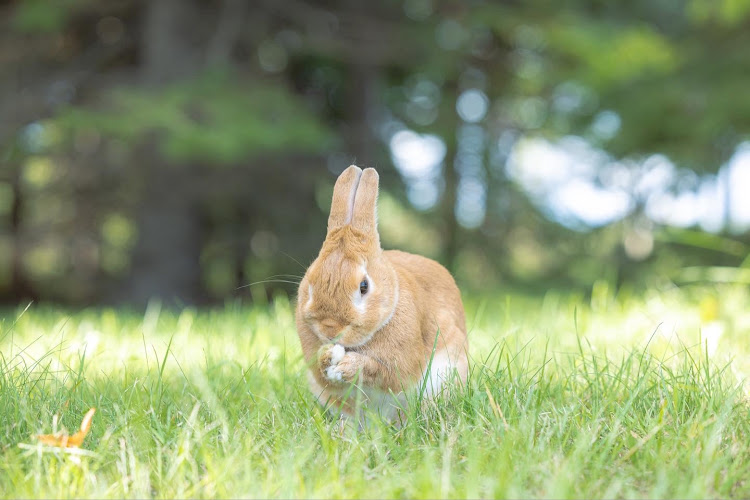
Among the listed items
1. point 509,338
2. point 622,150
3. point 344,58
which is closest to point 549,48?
point 622,150

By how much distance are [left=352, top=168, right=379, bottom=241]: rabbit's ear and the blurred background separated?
12.5ft

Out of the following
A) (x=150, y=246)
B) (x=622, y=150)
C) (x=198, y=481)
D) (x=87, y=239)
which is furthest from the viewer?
(x=87, y=239)

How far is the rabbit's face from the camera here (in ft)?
6.46

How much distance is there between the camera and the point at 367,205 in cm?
218

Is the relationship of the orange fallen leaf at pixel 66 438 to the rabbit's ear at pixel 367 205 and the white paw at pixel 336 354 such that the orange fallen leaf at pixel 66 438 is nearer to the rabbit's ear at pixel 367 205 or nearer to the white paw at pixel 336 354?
the white paw at pixel 336 354

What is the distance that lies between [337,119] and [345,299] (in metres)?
8.67

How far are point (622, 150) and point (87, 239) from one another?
7365 mm

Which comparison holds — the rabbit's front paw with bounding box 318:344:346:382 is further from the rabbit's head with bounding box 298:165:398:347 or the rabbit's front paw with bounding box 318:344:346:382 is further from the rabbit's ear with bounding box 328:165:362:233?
the rabbit's ear with bounding box 328:165:362:233

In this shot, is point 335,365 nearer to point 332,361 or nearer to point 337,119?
point 332,361

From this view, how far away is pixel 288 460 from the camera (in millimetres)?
1679

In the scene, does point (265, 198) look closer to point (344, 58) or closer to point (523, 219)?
point (344, 58)

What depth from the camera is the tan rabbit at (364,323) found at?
6.48 ft

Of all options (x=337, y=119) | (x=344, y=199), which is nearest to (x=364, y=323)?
(x=344, y=199)

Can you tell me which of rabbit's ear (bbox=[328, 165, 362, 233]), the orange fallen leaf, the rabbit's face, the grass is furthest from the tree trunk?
the orange fallen leaf
